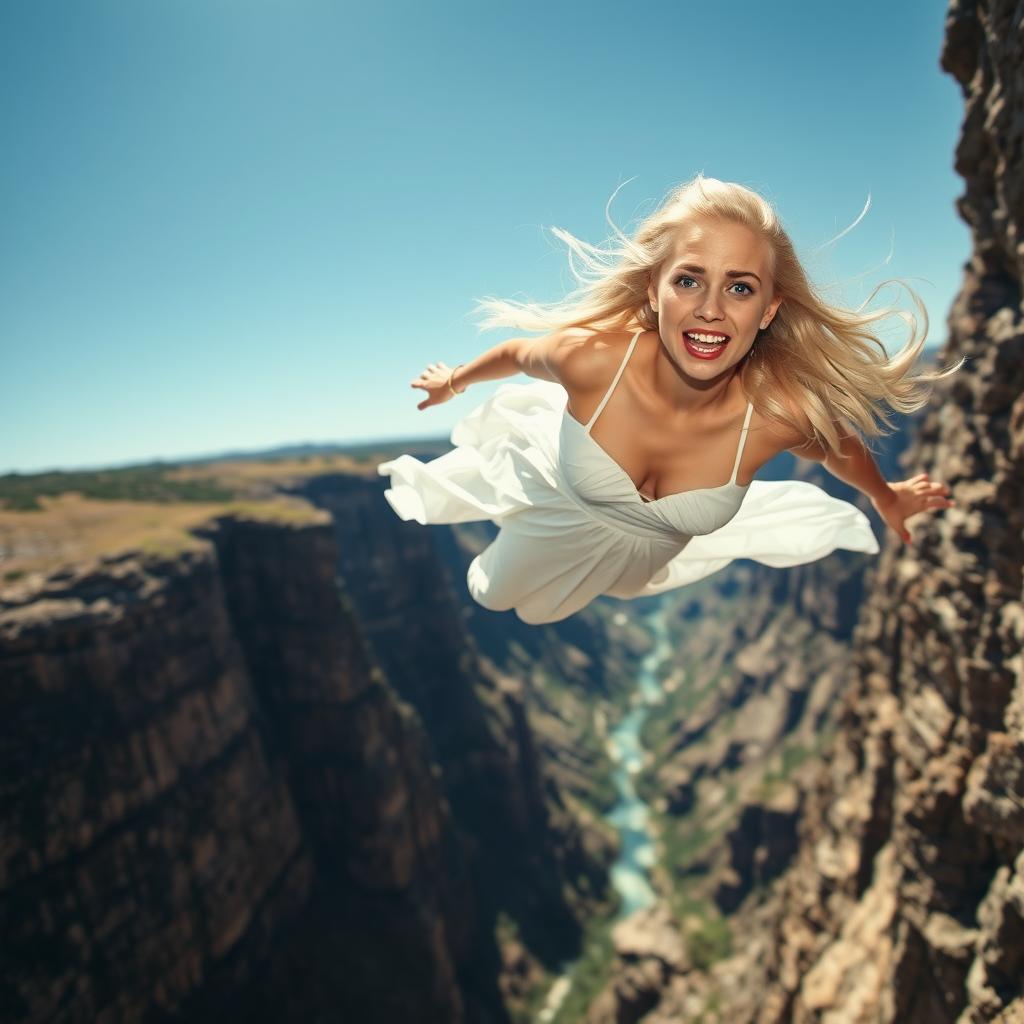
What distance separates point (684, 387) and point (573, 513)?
103 cm

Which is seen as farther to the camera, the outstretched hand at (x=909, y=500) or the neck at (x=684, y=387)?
the outstretched hand at (x=909, y=500)

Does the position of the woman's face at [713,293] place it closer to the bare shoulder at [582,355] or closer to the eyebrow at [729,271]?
the eyebrow at [729,271]

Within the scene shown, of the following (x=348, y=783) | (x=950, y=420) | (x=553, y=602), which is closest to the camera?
(x=553, y=602)

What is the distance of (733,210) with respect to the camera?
11.1ft

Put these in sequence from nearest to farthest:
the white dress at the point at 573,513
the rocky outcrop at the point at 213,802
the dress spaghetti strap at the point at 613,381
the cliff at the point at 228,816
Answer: the dress spaghetti strap at the point at 613,381 → the white dress at the point at 573,513 → the rocky outcrop at the point at 213,802 → the cliff at the point at 228,816

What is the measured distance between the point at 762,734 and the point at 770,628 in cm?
2357

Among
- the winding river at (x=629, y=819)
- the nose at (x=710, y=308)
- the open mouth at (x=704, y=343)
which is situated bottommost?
the winding river at (x=629, y=819)

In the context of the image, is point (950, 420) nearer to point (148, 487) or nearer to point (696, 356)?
point (696, 356)

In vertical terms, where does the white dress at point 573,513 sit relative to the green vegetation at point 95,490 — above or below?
below

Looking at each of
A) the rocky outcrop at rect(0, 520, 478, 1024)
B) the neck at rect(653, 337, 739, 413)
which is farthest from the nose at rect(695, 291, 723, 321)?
the rocky outcrop at rect(0, 520, 478, 1024)

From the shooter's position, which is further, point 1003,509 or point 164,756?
point 164,756

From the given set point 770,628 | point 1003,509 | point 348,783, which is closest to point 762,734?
point 770,628

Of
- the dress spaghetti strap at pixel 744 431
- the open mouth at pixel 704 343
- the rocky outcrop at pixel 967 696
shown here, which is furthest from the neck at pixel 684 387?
the rocky outcrop at pixel 967 696

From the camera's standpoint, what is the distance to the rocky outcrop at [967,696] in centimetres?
692
